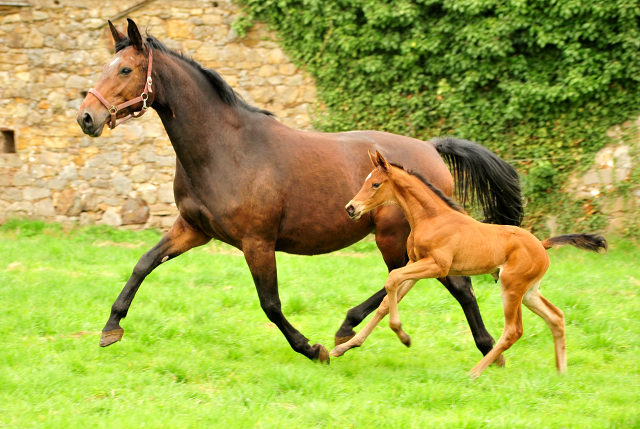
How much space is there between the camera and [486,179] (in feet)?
18.7

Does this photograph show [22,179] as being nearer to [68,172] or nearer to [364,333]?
[68,172]

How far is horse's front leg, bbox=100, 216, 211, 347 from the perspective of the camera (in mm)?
4898

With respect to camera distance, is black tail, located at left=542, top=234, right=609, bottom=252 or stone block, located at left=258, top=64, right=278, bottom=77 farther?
stone block, located at left=258, top=64, right=278, bottom=77

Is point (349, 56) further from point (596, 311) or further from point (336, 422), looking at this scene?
point (336, 422)

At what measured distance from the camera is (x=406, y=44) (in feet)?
32.8

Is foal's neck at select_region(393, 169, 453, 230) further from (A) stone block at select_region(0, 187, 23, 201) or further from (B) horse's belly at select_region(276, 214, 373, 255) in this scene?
(A) stone block at select_region(0, 187, 23, 201)

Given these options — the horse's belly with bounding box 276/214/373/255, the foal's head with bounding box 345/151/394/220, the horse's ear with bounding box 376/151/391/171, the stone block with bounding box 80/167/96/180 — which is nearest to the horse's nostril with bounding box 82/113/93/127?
the horse's belly with bounding box 276/214/373/255

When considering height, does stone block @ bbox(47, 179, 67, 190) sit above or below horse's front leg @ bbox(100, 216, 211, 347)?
below

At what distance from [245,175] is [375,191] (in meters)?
1.00

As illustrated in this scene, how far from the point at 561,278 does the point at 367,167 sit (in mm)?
3499

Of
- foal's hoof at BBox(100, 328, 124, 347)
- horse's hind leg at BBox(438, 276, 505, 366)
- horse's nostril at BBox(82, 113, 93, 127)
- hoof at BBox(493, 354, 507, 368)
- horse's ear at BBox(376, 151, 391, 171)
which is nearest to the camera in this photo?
horse's nostril at BBox(82, 113, 93, 127)

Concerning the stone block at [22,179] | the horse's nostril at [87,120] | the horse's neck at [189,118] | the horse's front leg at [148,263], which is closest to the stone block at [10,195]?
the stone block at [22,179]

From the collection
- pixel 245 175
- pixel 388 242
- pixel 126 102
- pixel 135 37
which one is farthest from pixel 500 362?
pixel 135 37

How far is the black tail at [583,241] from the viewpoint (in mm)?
4746
